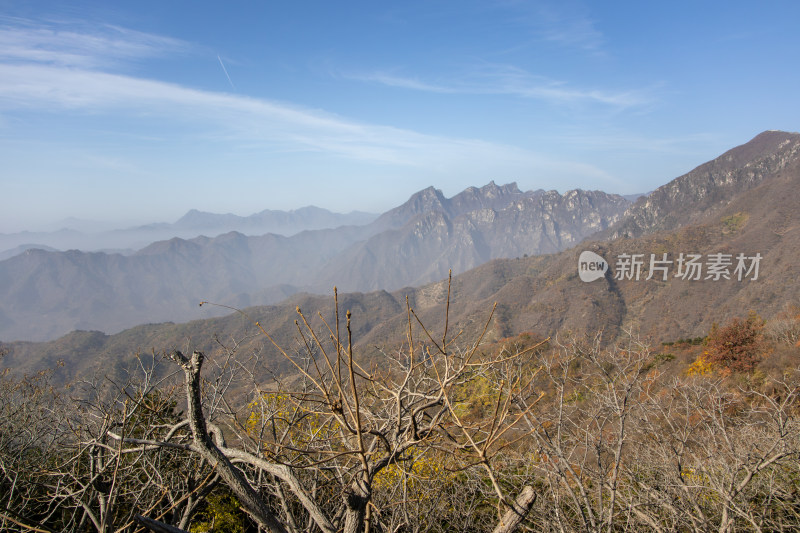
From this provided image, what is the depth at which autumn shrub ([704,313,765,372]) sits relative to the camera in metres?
22.2

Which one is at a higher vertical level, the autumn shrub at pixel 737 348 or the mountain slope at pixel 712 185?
the mountain slope at pixel 712 185

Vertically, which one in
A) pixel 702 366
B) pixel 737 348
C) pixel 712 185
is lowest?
pixel 702 366

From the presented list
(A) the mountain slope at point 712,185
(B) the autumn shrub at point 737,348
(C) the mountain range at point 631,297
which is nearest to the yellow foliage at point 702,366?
(B) the autumn shrub at point 737,348

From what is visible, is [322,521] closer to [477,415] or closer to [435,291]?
[477,415]

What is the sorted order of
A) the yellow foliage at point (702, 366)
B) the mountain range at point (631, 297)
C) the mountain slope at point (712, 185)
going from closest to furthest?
the yellow foliage at point (702, 366) < the mountain range at point (631, 297) < the mountain slope at point (712, 185)

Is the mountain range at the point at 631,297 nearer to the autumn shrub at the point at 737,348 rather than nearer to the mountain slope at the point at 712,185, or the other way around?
the mountain slope at the point at 712,185

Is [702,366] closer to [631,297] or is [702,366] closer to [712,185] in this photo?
[631,297]

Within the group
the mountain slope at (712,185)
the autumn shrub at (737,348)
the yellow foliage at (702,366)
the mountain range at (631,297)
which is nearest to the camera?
the autumn shrub at (737,348)

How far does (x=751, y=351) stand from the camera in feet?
74.7

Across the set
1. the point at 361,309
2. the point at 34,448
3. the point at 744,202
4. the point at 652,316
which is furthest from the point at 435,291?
the point at 34,448

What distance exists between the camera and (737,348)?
2312 cm

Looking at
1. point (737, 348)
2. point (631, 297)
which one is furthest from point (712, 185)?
point (737, 348)

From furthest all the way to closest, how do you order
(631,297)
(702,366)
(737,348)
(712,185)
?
(712,185)
(631,297)
(702,366)
(737,348)

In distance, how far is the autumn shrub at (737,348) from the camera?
22.2 metres
